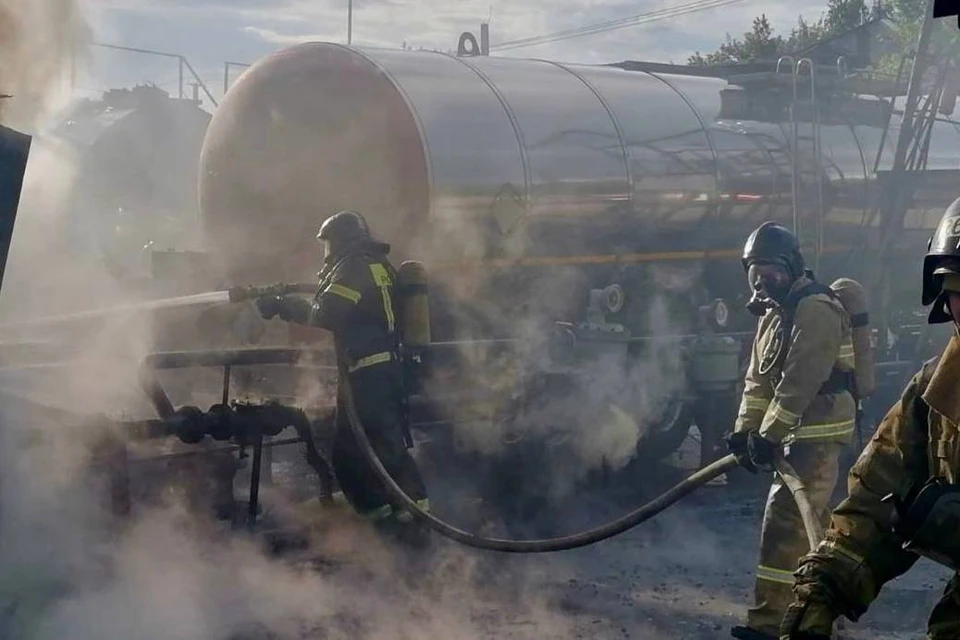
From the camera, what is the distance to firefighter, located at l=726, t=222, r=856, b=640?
15.4 ft

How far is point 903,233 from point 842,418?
5.62m

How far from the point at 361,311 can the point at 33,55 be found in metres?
2.04

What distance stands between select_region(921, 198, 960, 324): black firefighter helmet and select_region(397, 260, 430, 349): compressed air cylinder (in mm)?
3921

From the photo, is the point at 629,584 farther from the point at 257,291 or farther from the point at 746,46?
the point at 746,46

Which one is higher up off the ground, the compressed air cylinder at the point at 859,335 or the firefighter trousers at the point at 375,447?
the compressed air cylinder at the point at 859,335

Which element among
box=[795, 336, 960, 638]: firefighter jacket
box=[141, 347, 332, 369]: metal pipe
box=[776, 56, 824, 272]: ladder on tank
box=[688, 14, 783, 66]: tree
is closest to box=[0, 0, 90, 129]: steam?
box=[141, 347, 332, 369]: metal pipe

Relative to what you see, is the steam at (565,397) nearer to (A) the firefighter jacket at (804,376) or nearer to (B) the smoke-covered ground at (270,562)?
(B) the smoke-covered ground at (270,562)

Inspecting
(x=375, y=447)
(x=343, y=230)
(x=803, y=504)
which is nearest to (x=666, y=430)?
(x=375, y=447)

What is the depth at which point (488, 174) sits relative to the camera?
712 centimetres

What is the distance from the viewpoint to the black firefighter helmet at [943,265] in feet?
8.01

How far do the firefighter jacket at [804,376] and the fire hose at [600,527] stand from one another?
1.14 ft

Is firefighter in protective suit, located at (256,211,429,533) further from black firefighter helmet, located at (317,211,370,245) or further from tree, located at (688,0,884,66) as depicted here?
tree, located at (688,0,884,66)

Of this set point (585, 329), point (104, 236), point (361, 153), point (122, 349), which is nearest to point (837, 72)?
point (585, 329)

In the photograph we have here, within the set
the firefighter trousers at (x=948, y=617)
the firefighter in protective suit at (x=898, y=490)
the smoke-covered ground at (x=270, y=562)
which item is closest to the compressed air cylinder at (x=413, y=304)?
the smoke-covered ground at (x=270, y=562)
